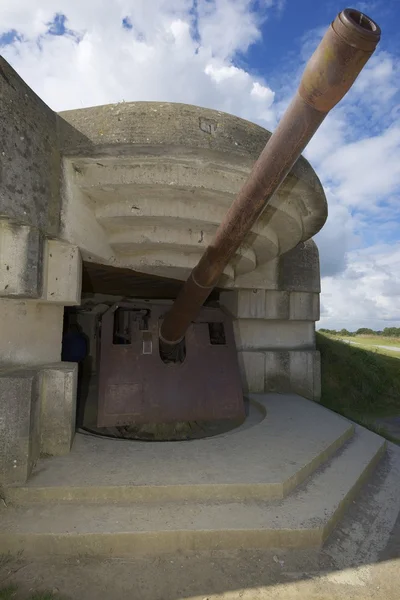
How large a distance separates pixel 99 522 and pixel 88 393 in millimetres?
3672

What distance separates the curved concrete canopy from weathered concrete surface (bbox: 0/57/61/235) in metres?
0.12

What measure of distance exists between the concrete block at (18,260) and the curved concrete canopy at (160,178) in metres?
0.42

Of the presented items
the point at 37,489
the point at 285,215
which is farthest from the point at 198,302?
the point at 37,489

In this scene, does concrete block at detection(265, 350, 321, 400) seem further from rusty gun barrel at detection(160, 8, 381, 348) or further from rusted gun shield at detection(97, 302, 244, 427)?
rusty gun barrel at detection(160, 8, 381, 348)

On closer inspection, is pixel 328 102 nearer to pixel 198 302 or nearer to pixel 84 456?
pixel 198 302

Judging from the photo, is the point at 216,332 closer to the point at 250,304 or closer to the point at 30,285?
the point at 250,304

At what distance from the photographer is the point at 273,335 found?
229 inches

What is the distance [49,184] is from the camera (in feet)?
9.62

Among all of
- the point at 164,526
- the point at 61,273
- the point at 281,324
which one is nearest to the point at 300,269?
the point at 281,324

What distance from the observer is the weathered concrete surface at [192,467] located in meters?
2.48

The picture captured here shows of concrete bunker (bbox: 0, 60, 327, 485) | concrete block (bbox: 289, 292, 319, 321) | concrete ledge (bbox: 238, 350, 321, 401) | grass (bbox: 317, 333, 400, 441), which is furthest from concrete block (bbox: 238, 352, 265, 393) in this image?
concrete bunker (bbox: 0, 60, 327, 485)

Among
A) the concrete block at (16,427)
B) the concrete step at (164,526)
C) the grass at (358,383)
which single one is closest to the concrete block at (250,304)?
the grass at (358,383)

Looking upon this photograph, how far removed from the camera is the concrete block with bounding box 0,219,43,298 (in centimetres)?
267

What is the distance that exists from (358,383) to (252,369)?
188cm
